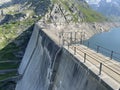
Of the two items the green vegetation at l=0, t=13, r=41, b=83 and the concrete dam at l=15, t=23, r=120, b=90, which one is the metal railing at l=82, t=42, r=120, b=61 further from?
the green vegetation at l=0, t=13, r=41, b=83

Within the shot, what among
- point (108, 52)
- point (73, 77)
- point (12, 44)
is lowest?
point (108, 52)

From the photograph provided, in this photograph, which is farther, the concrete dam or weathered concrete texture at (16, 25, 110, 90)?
weathered concrete texture at (16, 25, 110, 90)

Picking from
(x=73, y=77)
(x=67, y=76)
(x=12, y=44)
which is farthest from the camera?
(x=12, y=44)

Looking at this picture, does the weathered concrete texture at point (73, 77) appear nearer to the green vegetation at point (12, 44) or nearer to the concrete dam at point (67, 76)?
the concrete dam at point (67, 76)

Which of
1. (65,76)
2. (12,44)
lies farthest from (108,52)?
(65,76)

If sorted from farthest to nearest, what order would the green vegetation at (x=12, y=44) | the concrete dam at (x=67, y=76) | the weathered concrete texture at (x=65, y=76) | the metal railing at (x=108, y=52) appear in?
the green vegetation at (x=12, y=44), the metal railing at (x=108, y=52), the weathered concrete texture at (x=65, y=76), the concrete dam at (x=67, y=76)

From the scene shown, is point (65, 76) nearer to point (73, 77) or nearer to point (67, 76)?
point (67, 76)

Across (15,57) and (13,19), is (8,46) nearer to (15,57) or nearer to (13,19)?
(15,57)

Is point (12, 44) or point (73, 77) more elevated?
point (73, 77)

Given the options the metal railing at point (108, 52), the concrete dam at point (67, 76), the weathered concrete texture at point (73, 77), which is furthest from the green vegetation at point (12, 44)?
the weathered concrete texture at point (73, 77)

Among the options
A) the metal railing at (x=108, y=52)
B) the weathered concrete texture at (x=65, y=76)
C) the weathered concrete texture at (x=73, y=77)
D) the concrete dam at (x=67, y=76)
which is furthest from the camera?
the metal railing at (x=108, y=52)

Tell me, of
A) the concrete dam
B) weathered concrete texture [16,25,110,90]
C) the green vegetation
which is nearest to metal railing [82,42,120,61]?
the concrete dam
